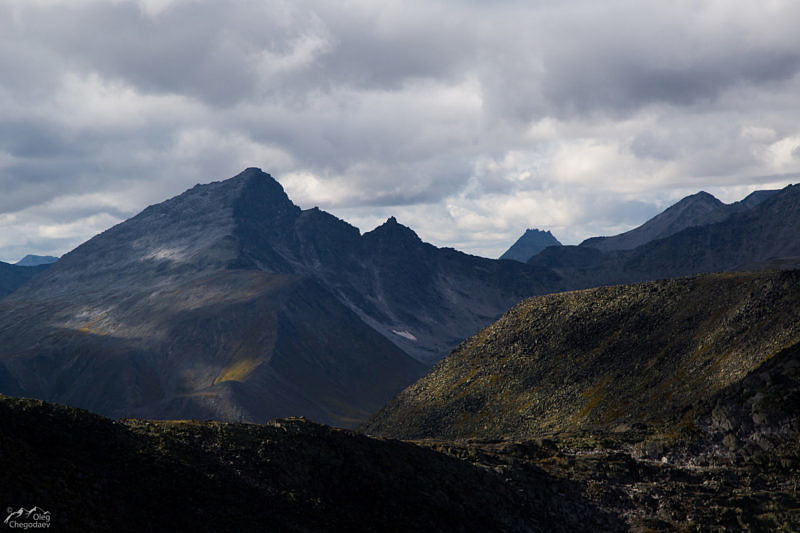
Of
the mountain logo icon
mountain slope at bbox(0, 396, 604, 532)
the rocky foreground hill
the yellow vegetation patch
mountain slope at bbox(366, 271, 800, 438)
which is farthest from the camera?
the yellow vegetation patch

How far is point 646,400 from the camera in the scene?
4341 inches

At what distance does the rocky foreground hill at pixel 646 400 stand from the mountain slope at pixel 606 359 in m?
0.35

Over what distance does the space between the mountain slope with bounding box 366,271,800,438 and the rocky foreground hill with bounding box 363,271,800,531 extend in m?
0.35

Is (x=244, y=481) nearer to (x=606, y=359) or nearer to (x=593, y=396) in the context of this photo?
(x=593, y=396)

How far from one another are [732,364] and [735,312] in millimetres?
20175

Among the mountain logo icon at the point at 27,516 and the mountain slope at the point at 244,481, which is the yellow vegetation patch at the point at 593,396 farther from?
the mountain logo icon at the point at 27,516

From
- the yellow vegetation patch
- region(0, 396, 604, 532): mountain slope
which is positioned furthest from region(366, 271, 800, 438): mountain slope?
region(0, 396, 604, 532): mountain slope

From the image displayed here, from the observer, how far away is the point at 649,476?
71562 mm

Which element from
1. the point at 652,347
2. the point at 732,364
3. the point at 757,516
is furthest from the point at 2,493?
the point at 652,347

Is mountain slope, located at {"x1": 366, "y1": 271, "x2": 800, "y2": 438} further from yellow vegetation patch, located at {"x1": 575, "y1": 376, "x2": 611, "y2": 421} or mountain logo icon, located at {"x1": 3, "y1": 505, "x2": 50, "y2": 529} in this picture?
mountain logo icon, located at {"x1": 3, "y1": 505, "x2": 50, "y2": 529}

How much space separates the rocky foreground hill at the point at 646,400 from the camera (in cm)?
6588

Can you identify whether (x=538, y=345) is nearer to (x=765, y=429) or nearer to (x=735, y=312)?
(x=735, y=312)

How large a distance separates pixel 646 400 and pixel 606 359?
23295 millimetres

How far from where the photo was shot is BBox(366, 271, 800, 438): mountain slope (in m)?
106
